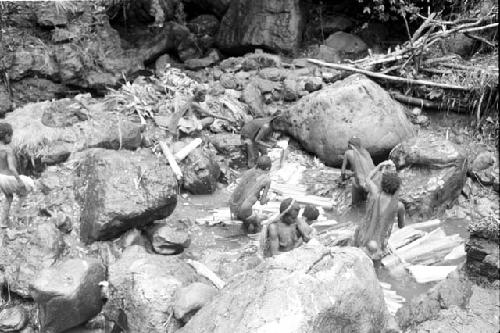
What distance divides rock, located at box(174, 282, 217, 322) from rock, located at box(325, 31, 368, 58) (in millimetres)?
10088

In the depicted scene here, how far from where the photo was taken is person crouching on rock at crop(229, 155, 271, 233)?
9070 mm

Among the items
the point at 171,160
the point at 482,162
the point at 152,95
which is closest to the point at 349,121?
Result: the point at 482,162

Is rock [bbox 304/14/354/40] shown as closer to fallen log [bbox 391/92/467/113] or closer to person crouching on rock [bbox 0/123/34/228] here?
fallen log [bbox 391/92/467/113]

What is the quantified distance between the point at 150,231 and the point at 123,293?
173 centimetres

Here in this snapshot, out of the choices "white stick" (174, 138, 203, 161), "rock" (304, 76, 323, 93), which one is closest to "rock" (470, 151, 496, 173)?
"rock" (304, 76, 323, 93)

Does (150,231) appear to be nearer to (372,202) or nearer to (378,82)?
(372,202)

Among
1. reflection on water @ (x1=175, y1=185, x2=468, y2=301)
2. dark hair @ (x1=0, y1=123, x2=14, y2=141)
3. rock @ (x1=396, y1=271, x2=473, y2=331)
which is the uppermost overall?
dark hair @ (x1=0, y1=123, x2=14, y2=141)

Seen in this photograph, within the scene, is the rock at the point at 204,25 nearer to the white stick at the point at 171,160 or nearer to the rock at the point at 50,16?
the rock at the point at 50,16

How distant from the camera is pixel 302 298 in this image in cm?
545

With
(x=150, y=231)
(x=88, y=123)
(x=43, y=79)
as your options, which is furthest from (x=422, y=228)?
(x=43, y=79)

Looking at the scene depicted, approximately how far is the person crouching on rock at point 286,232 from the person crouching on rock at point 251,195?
1.34m

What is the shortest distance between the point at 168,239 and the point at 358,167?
343cm

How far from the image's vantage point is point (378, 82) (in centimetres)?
1331

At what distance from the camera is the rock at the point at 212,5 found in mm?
16781
